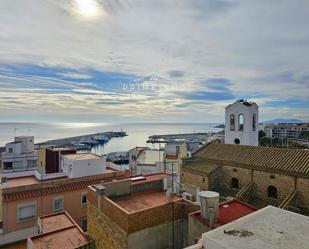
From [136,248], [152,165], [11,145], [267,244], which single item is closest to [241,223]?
[267,244]

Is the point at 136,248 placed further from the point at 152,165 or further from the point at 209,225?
the point at 152,165

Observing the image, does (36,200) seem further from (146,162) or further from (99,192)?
(146,162)

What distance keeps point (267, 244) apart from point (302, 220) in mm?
2056

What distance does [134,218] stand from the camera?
31.7 feet

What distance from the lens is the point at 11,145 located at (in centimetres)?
3566

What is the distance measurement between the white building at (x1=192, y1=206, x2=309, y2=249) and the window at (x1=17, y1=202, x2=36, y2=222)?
55.5 ft

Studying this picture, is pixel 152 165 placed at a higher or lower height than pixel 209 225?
lower

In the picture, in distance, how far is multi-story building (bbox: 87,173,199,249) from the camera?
9.82m

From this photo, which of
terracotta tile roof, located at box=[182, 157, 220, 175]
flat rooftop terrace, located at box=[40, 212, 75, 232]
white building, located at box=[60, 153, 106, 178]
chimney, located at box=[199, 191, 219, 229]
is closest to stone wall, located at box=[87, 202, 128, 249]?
flat rooftop terrace, located at box=[40, 212, 75, 232]

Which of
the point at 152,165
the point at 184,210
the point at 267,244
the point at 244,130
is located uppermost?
the point at 244,130

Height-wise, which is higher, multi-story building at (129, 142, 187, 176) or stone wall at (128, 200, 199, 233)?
stone wall at (128, 200, 199, 233)

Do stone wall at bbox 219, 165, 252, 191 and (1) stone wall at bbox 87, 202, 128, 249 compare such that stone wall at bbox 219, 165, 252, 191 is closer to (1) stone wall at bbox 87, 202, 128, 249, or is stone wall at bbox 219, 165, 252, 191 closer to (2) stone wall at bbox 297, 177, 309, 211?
(2) stone wall at bbox 297, 177, 309, 211

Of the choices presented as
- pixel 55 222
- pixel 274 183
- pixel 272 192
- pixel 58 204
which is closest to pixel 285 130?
pixel 272 192

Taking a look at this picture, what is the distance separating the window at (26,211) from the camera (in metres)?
18.1
